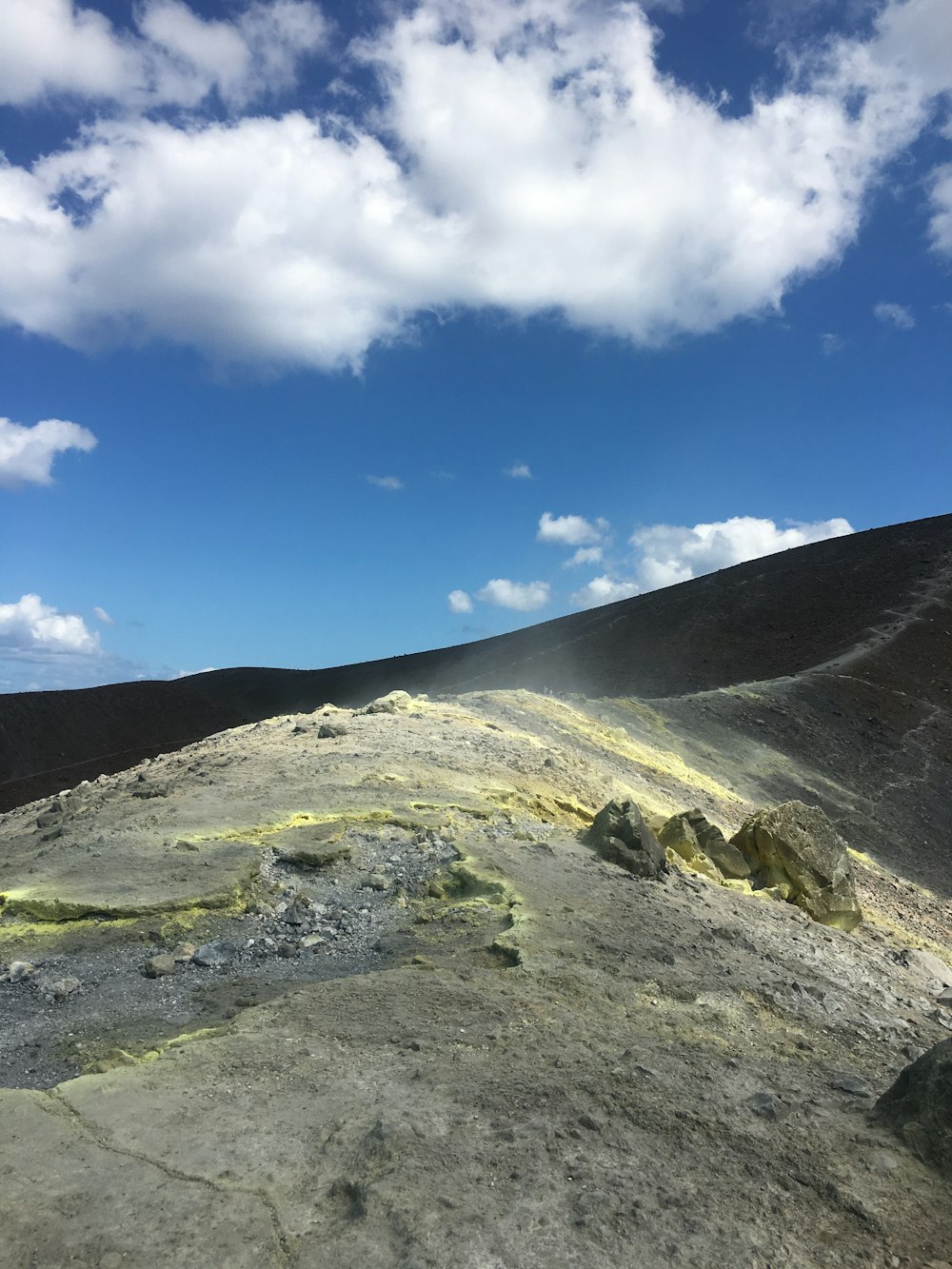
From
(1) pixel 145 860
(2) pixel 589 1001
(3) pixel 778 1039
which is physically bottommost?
(3) pixel 778 1039

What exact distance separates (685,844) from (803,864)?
1.68 metres

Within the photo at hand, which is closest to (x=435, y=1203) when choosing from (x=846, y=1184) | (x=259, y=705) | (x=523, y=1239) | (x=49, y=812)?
(x=523, y=1239)

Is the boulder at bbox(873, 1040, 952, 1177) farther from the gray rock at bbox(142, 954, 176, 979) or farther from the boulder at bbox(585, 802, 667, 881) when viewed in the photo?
the gray rock at bbox(142, 954, 176, 979)

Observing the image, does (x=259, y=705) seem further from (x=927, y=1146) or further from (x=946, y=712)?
(x=927, y=1146)

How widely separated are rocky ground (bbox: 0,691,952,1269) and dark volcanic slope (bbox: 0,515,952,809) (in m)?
30.1

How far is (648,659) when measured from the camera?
157ft

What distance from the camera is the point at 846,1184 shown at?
391cm

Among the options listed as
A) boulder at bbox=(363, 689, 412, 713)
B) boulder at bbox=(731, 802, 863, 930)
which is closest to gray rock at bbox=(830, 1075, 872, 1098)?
boulder at bbox=(731, 802, 863, 930)

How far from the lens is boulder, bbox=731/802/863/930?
35.9 ft

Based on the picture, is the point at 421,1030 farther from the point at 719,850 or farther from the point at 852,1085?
the point at 719,850

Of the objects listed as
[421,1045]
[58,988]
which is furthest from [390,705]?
[421,1045]

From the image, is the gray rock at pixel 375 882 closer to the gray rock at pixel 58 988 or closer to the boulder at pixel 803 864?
the gray rock at pixel 58 988

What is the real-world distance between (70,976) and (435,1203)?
3.46 metres

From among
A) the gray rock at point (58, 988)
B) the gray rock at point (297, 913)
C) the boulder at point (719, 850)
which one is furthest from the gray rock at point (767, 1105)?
the boulder at point (719, 850)
